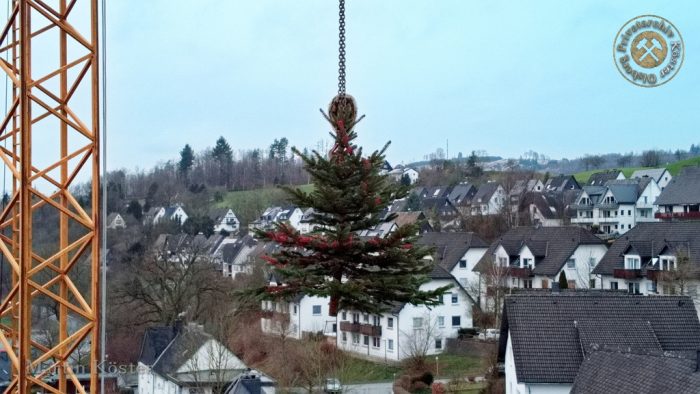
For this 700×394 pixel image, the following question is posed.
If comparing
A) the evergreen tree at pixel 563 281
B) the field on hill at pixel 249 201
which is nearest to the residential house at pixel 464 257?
the evergreen tree at pixel 563 281

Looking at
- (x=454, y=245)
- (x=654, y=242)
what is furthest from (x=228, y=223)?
(x=654, y=242)

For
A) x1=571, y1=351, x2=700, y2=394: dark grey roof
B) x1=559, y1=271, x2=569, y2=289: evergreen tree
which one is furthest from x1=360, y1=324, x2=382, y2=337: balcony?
x1=571, y1=351, x2=700, y2=394: dark grey roof

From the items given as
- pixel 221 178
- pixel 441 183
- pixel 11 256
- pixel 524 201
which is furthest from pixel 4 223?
pixel 221 178

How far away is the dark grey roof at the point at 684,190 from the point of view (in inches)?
1594

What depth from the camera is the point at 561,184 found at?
6788 centimetres

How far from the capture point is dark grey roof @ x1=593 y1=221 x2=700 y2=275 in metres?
30.0

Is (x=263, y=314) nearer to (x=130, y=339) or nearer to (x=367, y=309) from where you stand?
(x=130, y=339)

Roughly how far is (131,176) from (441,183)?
3320cm

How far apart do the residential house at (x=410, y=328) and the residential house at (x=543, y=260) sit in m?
2.88

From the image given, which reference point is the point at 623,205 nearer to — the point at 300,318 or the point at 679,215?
the point at 679,215

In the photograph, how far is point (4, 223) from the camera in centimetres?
1041

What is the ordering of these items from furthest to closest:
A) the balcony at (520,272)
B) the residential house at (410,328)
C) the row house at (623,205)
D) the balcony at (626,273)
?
the row house at (623,205), the balcony at (520,272), the balcony at (626,273), the residential house at (410,328)

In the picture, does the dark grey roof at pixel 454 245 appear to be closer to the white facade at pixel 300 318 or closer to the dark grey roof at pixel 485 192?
the white facade at pixel 300 318

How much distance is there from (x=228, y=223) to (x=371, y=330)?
42017 mm
